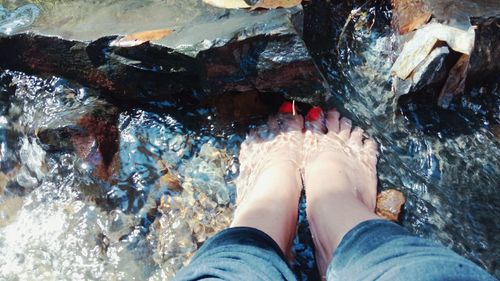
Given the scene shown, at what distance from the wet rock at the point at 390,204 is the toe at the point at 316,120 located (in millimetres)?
436

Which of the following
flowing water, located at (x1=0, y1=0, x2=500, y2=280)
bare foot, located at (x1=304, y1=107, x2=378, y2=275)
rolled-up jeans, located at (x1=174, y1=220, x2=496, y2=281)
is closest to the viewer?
rolled-up jeans, located at (x1=174, y1=220, x2=496, y2=281)

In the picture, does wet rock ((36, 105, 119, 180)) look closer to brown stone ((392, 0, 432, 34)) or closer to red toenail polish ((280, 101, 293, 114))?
red toenail polish ((280, 101, 293, 114))

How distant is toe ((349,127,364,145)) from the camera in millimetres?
2172

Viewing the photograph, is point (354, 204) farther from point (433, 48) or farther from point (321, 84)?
point (433, 48)

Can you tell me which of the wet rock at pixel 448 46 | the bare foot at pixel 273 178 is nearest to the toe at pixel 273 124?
the bare foot at pixel 273 178

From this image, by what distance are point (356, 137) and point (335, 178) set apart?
0.30 metres

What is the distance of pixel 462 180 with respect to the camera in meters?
1.91

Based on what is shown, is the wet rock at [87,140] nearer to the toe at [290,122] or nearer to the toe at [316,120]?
the toe at [290,122]

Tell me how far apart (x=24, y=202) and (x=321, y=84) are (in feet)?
4.11

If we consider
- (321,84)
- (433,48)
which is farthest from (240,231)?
(433,48)

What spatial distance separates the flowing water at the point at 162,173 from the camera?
179 centimetres

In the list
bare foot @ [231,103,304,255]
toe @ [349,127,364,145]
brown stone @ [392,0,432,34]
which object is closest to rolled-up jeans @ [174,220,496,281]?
bare foot @ [231,103,304,255]

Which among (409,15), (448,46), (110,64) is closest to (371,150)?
(448,46)

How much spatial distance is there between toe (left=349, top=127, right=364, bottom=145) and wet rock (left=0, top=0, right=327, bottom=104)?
1.10ft
